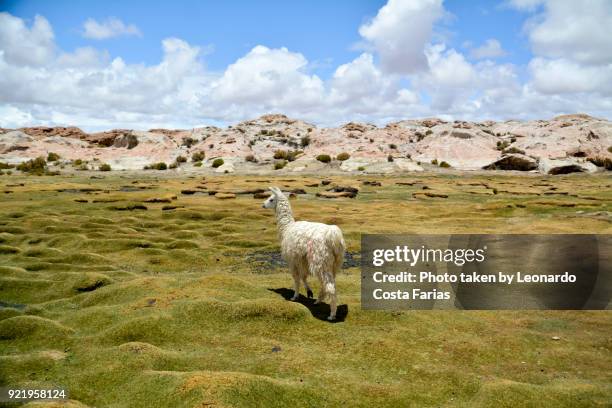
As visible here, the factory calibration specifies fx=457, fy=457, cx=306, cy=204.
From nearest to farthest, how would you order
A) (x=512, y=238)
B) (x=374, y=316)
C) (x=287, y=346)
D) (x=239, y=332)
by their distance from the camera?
(x=287, y=346), (x=239, y=332), (x=374, y=316), (x=512, y=238)

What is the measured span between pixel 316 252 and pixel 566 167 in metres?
77.5

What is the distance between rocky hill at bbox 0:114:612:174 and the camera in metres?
89.0

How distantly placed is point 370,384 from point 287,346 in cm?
282

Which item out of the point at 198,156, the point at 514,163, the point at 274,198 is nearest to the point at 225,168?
the point at 198,156

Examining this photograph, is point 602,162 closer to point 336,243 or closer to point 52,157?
point 336,243

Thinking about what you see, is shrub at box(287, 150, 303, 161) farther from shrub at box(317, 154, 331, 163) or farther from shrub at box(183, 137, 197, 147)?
shrub at box(183, 137, 197, 147)

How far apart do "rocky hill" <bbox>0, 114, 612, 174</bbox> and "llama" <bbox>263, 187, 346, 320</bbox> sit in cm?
7198

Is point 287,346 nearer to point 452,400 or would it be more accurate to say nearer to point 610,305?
point 452,400

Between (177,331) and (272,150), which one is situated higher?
(272,150)

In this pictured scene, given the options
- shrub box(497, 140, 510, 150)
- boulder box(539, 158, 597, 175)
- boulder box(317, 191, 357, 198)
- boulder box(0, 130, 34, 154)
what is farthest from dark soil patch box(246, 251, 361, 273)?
boulder box(0, 130, 34, 154)

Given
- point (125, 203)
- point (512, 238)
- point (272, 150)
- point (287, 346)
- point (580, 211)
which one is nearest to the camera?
point (287, 346)

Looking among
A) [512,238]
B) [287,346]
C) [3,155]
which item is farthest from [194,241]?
[3,155]

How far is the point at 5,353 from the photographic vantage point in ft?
40.9

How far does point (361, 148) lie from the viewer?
106 m
